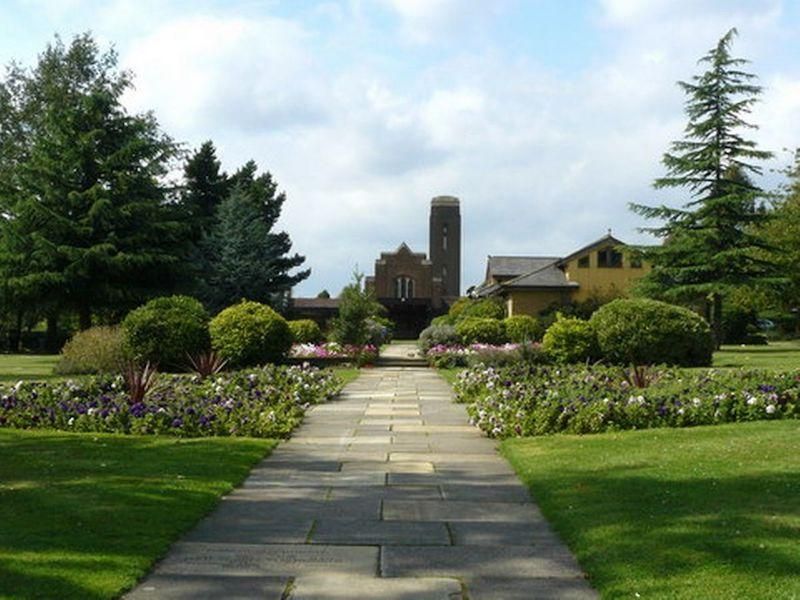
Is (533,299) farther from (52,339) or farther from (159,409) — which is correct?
(159,409)

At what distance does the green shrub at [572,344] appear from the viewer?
82.4 feet

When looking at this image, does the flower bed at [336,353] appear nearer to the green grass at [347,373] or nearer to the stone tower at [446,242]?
the green grass at [347,373]

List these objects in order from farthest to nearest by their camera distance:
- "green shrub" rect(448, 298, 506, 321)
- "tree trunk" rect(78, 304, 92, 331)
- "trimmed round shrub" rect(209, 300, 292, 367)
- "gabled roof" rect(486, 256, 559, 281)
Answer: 1. "gabled roof" rect(486, 256, 559, 281)
2. "green shrub" rect(448, 298, 506, 321)
3. "tree trunk" rect(78, 304, 92, 331)
4. "trimmed round shrub" rect(209, 300, 292, 367)

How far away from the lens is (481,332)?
31969mm

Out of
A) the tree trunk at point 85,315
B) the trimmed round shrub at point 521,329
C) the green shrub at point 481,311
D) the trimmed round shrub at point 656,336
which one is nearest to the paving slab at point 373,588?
the trimmed round shrub at point 656,336

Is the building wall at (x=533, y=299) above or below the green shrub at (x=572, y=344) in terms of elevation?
above

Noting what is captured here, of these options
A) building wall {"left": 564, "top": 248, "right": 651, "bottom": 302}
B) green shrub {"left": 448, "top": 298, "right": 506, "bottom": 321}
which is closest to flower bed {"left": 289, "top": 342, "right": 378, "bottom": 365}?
green shrub {"left": 448, "top": 298, "right": 506, "bottom": 321}

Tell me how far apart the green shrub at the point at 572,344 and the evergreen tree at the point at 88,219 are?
1777 cm

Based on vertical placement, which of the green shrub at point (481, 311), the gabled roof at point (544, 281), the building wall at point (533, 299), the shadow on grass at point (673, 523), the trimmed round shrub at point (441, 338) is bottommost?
the shadow on grass at point (673, 523)

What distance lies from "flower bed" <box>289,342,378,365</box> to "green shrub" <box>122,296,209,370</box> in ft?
14.0

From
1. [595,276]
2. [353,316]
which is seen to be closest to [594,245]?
[595,276]

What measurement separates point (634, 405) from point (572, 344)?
43.3ft

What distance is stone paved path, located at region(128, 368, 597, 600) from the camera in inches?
195

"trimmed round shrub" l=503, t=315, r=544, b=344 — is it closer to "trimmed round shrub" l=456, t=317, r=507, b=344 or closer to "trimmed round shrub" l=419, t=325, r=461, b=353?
"trimmed round shrub" l=456, t=317, r=507, b=344
